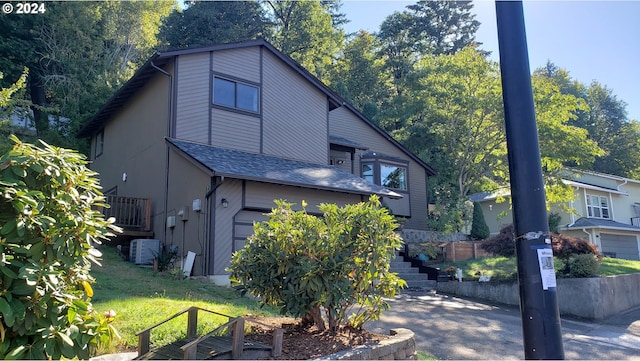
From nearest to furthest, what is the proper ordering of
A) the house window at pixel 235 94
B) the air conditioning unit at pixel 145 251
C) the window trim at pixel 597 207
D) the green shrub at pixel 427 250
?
the air conditioning unit at pixel 145 251
the house window at pixel 235 94
the green shrub at pixel 427 250
the window trim at pixel 597 207

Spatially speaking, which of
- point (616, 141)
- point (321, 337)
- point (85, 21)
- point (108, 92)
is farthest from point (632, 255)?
point (85, 21)

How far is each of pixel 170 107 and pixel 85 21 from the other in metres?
15.8

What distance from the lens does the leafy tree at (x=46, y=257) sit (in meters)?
2.84

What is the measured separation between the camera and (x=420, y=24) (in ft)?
131

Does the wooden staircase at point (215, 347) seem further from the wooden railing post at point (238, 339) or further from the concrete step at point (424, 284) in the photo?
the concrete step at point (424, 284)

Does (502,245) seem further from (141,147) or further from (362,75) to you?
(362,75)

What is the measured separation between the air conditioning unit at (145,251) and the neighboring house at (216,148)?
0.42 meters

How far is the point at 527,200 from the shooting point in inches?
113

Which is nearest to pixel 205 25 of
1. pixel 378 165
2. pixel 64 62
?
pixel 64 62

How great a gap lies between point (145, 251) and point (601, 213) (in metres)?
25.6

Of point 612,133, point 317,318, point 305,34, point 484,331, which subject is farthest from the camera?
point 612,133

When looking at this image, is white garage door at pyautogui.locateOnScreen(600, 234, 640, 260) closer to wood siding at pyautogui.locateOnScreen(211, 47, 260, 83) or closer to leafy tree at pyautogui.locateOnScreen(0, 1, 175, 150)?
wood siding at pyautogui.locateOnScreen(211, 47, 260, 83)

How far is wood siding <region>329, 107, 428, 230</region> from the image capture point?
2061 cm

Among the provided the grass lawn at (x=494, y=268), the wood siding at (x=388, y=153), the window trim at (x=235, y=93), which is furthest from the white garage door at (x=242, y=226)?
the wood siding at (x=388, y=153)
